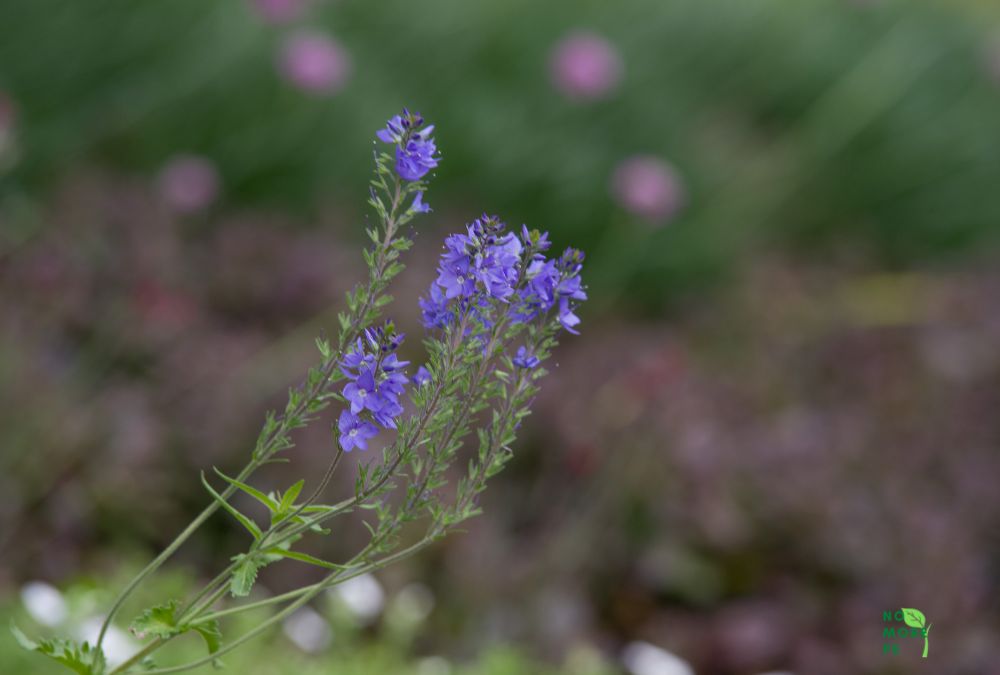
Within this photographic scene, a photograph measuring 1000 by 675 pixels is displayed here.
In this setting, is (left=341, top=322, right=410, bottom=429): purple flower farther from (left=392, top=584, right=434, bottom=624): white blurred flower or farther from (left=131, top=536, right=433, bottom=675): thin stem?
(left=392, top=584, right=434, bottom=624): white blurred flower

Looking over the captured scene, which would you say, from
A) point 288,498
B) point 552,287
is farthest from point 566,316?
point 288,498

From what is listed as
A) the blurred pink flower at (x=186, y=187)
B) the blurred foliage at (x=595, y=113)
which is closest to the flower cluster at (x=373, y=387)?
the blurred pink flower at (x=186, y=187)

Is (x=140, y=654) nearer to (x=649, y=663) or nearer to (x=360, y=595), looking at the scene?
(x=360, y=595)

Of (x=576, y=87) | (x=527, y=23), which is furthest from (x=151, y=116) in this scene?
(x=527, y=23)

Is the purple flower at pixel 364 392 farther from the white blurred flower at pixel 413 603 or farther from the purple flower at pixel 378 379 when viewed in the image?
the white blurred flower at pixel 413 603

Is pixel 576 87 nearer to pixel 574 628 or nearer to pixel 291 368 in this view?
pixel 291 368

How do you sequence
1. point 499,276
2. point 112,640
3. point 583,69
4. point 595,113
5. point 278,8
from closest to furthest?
point 499,276 → point 112,640 → point 278,8 → point 583,69 → point 595,113
